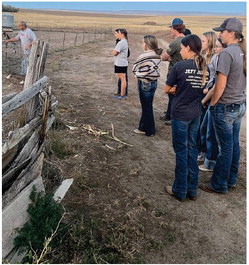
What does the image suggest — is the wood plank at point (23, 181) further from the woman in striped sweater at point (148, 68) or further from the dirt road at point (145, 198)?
the woman in striped sweater at point (148, 68)

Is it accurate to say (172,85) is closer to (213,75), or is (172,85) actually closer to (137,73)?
(213,75)


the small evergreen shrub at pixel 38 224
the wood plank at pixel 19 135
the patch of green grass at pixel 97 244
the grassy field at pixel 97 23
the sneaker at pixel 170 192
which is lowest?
the patch of green grass at pixel 97 244

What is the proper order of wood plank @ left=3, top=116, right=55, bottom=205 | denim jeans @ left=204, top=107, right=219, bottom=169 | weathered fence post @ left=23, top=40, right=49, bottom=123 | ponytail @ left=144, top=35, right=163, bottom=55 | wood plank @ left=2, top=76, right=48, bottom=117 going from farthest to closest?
ponytail @ left=144, top=35, right=163, bottom=55 → denim jeans @ left=204, top=107, right=219, bottom=169 → weathered fence post @ left=23, top=40, right=49, bottom=123 → wood plank @ left=3, top=116, right=55, bottom=205 → wood plank @ left=2, top=76, right=48, bottom=117

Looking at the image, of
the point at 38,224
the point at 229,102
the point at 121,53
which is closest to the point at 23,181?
the point at 38,224

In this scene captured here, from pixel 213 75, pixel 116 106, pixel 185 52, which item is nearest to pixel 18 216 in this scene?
pixel 185 52

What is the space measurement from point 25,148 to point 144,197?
184 cm

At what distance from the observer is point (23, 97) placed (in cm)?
329

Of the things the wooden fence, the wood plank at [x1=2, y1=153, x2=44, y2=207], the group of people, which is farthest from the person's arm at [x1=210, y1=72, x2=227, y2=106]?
the wood plank at [x1=2, y1=153, x2=44, y2=207]

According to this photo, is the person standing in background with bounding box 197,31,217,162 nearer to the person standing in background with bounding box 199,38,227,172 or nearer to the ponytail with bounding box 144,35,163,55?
the person standing in background with bounding box 199,38,227,172

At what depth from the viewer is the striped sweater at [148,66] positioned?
6.00 m

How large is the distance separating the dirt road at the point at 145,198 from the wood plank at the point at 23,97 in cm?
156

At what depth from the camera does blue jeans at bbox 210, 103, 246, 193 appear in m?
4.44

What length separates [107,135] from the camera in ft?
21.9

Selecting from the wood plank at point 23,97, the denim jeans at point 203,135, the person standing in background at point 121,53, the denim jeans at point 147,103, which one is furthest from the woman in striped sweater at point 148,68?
the wood plank at point 23,97
